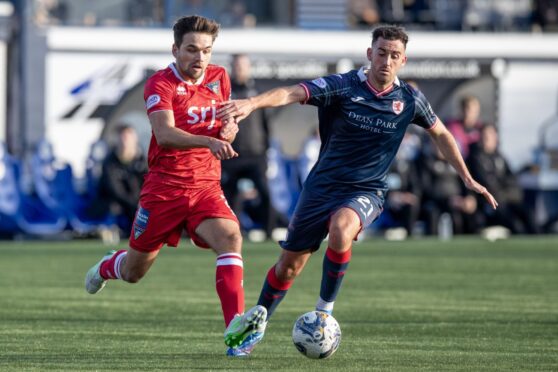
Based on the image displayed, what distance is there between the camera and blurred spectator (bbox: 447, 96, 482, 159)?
2141cm

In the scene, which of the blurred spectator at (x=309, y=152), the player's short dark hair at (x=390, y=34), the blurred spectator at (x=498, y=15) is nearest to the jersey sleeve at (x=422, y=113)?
the player's short dark hair at (x=390, y=34)

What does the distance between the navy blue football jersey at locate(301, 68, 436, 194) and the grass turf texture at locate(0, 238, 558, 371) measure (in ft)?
3.55

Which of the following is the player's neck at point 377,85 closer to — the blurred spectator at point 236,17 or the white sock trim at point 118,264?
the white sock trim at point 118,264

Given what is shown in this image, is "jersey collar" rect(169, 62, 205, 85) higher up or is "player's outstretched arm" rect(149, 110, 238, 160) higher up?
"jersey collar" rect(169, 62, 205, 85)

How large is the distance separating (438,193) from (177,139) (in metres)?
14.4

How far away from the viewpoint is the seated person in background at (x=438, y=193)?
2219 cm

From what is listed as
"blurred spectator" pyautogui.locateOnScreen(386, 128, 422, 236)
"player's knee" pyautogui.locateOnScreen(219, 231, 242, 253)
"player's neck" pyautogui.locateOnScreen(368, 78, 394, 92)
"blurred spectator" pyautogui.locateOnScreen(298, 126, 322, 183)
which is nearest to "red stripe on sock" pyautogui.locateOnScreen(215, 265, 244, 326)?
"player's knee" pyautogui.locateOnScreen(219, 231, 242, 253)

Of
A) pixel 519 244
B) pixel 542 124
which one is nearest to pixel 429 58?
pixel 542 124

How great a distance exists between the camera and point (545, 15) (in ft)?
88.7

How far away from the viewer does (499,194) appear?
875 inches

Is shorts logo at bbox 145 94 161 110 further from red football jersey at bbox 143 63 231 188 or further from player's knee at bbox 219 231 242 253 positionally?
player's knee at bbox 219 231 242 253

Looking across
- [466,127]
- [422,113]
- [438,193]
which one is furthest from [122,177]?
[422,113]

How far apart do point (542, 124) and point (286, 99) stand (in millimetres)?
18194

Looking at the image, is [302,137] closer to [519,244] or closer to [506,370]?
[519,244]
